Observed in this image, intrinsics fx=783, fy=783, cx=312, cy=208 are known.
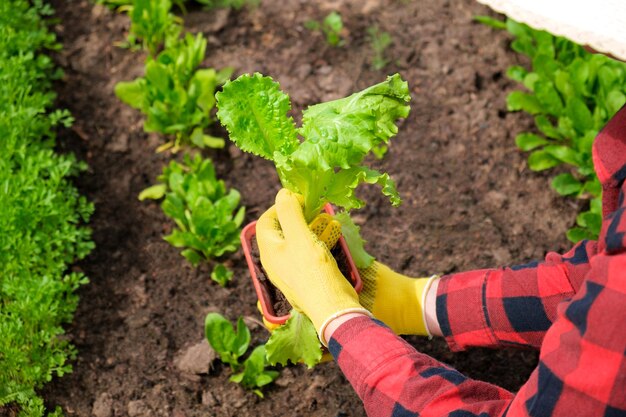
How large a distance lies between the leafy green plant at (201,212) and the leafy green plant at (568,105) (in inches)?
46.2

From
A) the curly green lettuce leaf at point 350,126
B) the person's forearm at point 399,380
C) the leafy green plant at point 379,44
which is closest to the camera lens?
the person's forearm at point 399,380

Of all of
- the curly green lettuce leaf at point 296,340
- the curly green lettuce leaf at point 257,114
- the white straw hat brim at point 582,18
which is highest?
the white straw hat brim at point 582,18

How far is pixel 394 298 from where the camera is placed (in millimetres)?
2344

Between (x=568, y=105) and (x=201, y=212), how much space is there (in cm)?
144

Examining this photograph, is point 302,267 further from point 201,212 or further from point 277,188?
point 277,188

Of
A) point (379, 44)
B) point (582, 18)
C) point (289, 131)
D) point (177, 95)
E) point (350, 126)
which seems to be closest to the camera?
point (582, 18)

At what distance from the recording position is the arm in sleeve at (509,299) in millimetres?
2125

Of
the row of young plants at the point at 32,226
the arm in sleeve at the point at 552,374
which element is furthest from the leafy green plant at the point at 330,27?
the arm in sleeve at the point at 552,374

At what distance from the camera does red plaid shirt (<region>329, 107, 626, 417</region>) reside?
1.46 meters

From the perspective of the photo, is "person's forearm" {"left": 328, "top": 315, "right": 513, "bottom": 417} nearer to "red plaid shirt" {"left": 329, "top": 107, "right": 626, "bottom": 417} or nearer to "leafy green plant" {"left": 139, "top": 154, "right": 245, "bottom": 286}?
"red plaid shirt" {"left": 329, "top": 107, "right": 626, "bottom": 417}

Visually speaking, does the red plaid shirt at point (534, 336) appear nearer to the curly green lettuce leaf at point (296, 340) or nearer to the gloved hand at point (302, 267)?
the gloved hand at point (302, 267)

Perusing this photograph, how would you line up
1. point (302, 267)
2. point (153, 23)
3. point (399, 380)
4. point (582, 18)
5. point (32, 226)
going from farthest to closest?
point (153, 23) → point (32, 226) → point (302, 267) → point (399, 380) → point (582, 18)

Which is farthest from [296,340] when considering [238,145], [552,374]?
[552,374]

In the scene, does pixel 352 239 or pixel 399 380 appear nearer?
pixel 399 380
